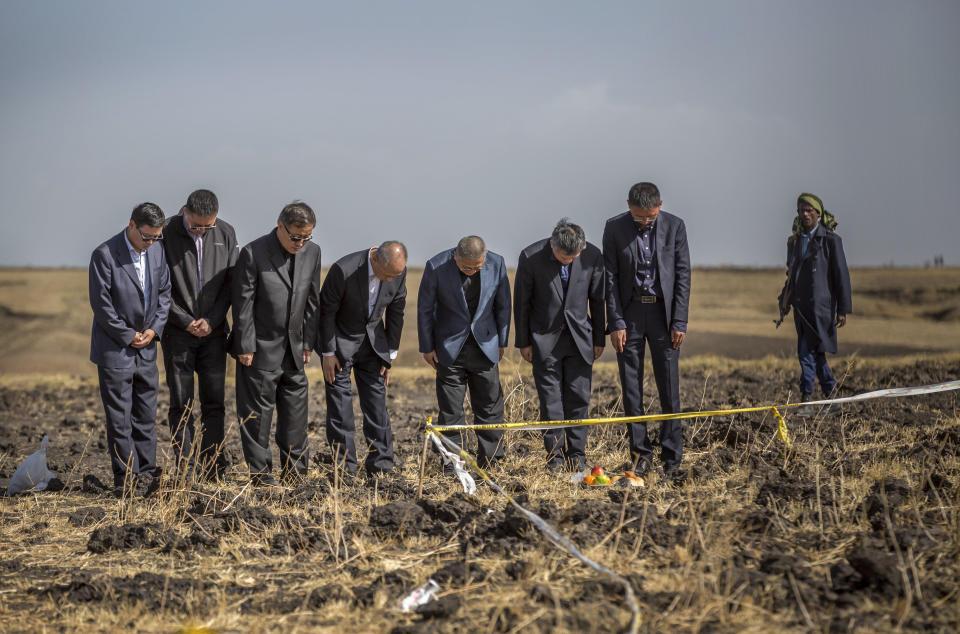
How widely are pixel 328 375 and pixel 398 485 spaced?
3.68ft

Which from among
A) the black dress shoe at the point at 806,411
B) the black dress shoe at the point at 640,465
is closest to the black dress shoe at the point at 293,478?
the black dress shoe at the point at 640,465

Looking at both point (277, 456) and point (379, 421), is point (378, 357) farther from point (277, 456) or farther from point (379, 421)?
point (277, 456)

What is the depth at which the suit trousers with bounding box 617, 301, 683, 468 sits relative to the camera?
24.4ft

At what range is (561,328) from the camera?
7590 mm

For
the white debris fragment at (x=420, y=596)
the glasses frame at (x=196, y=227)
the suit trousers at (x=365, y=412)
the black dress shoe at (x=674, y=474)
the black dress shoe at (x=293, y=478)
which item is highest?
the glasses frame at (x=196, y=227)

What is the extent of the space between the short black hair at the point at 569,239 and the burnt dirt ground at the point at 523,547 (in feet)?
5.67

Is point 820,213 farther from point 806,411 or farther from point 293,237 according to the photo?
point 293,237

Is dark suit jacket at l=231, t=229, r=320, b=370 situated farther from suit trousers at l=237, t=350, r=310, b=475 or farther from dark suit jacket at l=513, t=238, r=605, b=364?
dark suit jacket at l=513, t=238, r=605, b=364

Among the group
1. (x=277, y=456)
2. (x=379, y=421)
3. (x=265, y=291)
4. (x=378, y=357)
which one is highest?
(x=265, y=291)

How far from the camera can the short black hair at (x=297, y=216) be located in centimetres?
704

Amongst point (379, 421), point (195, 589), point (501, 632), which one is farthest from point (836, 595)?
point (379, 421)

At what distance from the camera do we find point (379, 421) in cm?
770

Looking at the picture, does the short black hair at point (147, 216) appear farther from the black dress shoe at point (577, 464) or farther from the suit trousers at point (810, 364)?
the suit trousers at point (810, 364)

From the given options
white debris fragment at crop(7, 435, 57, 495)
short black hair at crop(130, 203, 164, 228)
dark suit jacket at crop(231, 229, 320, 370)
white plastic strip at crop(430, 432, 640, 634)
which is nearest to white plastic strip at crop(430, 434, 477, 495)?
white plastic strip at crop(430, 432, 640, 634)
